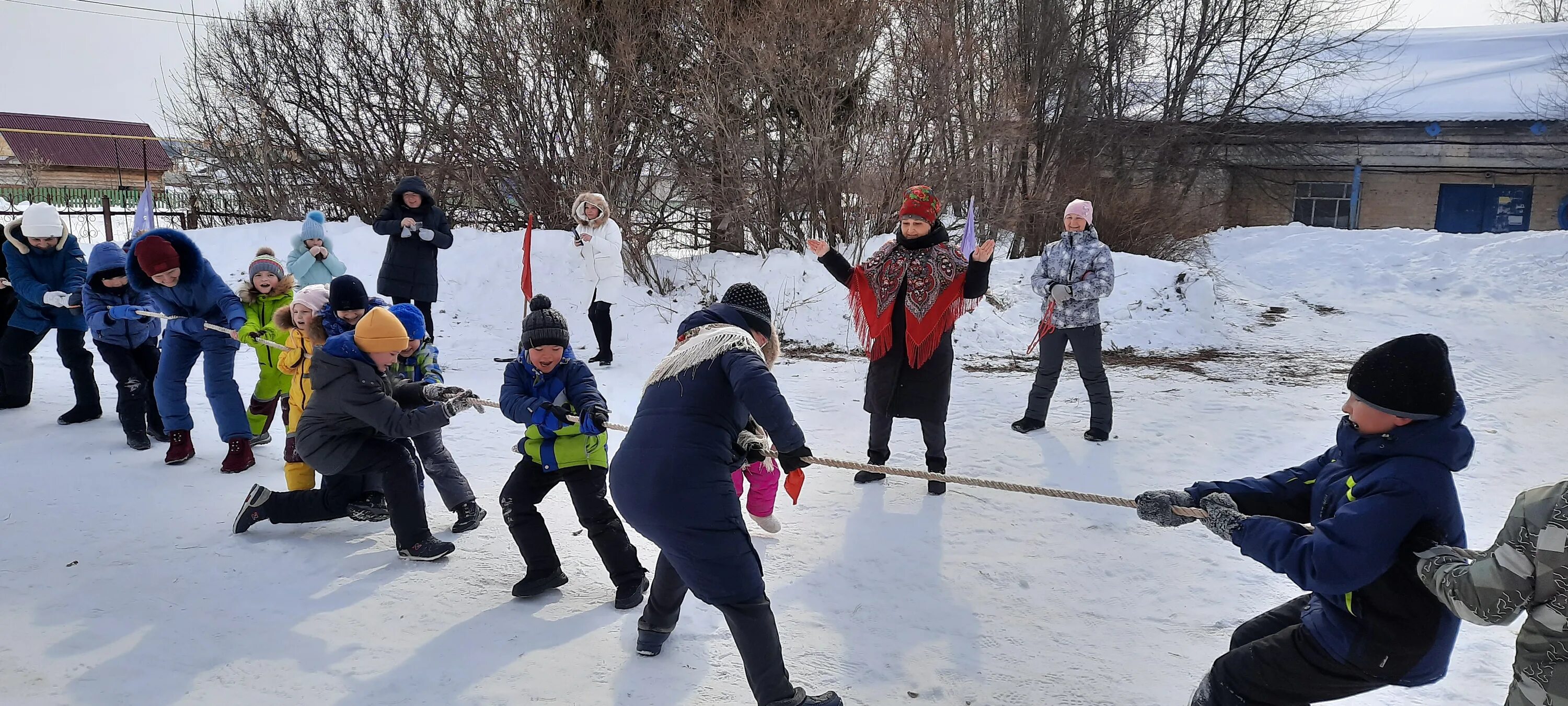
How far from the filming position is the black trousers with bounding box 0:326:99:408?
5.97m

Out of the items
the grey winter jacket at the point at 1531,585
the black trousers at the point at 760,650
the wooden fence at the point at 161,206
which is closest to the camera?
the grey winter jacket at the point at 1531,585

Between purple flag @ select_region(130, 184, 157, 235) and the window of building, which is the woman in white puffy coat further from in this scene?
the window of building

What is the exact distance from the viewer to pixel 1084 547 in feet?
13.5

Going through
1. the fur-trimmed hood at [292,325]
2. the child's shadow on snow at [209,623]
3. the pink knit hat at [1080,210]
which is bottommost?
the child's shadow on snow at [209,623]

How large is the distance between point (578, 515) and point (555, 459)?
25cm

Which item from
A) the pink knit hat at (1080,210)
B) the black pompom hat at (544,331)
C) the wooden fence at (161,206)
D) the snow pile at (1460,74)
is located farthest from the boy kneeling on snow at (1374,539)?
the snow pile at (1460,74)

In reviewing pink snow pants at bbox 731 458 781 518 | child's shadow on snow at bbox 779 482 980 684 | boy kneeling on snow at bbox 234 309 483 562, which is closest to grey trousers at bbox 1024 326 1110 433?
child's shadow on snow at bbox 779 482 980 684

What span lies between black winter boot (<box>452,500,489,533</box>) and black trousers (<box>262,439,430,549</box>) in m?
0.13

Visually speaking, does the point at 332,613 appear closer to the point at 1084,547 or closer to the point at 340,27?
the point at 1084,547

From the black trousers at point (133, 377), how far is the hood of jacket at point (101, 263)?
0.37 m

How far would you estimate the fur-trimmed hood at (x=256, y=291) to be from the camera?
16.9 feet

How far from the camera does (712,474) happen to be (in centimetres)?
268

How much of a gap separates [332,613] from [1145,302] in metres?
9.32

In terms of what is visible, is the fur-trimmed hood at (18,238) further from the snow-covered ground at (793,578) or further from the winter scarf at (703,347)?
the winter scarf at (703,347)
